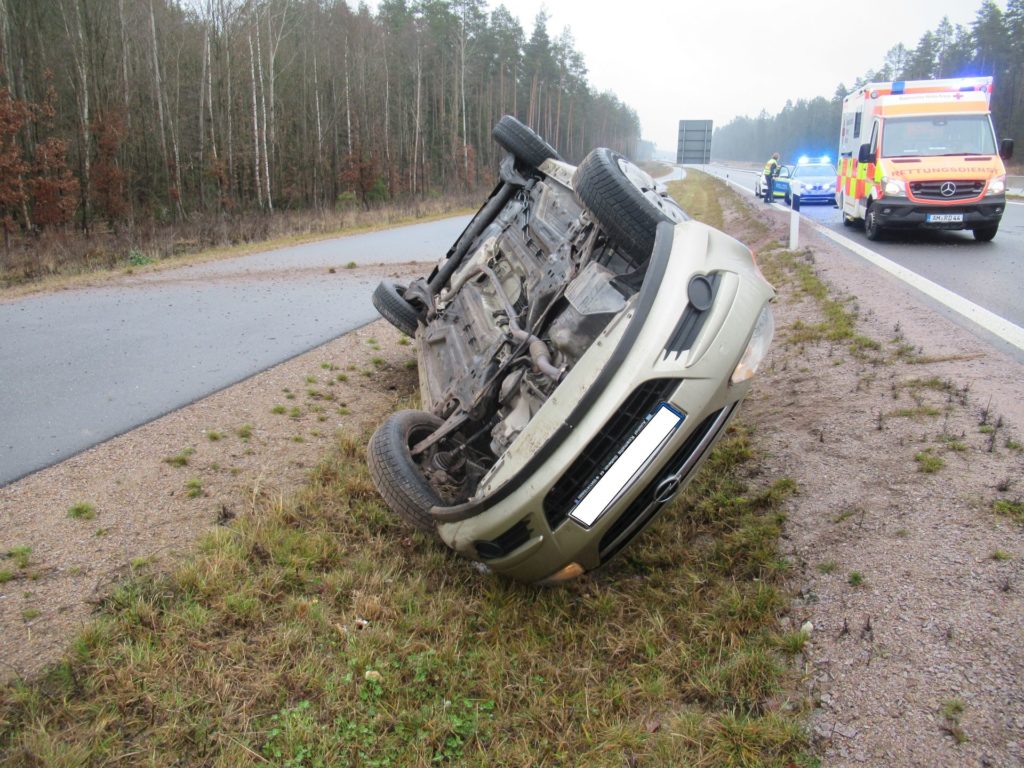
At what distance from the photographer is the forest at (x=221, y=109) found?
68.5 ft

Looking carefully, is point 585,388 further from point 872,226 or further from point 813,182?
point 813,182

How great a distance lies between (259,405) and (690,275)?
3493 millimetres

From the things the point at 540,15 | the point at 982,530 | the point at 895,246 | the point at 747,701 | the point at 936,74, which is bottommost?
the point at 747,701

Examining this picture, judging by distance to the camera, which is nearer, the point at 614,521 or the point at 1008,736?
the point at 1008,736

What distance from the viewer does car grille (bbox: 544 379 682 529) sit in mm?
2791

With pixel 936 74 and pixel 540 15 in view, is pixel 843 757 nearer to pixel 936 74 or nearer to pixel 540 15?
pixel 540 15

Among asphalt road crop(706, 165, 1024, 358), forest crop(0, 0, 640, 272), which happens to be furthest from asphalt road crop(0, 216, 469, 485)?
forest crop(0, 0, 640, 272)

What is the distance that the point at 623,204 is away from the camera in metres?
3.81

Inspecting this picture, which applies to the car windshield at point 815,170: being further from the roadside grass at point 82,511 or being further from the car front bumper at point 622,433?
the roadside grass at point 82,511

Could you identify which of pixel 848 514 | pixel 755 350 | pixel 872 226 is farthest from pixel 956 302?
pixel 872 226

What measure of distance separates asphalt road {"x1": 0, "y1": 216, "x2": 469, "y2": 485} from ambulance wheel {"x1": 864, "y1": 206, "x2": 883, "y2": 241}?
8.01m

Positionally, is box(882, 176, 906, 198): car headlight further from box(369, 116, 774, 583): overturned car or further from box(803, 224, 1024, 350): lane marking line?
box(369, 116, 774, 583): overturned car

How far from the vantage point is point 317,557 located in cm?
348

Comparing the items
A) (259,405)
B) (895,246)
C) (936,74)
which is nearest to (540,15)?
(936,74)
